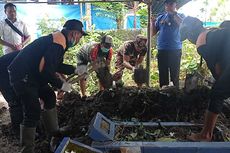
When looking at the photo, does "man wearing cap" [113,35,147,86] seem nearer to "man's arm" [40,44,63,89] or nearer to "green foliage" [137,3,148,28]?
"man's arm" [40,44,63,89]

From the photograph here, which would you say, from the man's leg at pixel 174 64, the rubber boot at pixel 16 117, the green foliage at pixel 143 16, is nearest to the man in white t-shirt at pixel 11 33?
the rubber boot at pixel 16 117

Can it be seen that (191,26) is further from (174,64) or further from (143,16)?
(143,16)

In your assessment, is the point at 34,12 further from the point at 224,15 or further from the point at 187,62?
the point at 224,15

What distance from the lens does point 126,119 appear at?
5387mm

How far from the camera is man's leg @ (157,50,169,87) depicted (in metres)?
7.01

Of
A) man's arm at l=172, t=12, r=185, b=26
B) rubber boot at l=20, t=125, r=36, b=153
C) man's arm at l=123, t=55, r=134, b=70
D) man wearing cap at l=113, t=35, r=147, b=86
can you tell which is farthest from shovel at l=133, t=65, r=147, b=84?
rubber boot at l=20, t=125, r=36, b=153

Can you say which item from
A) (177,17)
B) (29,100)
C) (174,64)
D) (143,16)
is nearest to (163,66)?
(174,64)

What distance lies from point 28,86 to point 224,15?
10579 mm

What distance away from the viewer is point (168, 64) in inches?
277

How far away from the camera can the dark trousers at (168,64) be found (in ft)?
22.9

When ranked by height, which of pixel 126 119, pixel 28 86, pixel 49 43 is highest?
pixel 49 43

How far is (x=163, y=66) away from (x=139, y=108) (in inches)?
70.3

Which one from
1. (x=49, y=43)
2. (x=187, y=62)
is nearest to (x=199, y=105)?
(x=49, y=43)

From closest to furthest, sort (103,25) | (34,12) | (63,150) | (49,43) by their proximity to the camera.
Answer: (63,150)
(49,43)
(34,12)
(103,25)
